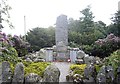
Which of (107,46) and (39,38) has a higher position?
(39,38)

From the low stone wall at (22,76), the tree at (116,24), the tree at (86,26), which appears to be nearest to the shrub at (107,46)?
the tree at (116,24)

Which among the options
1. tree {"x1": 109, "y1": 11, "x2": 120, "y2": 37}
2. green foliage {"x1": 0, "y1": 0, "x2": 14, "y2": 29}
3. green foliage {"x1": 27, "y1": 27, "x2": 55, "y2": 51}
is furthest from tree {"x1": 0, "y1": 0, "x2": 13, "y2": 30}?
tree {"x1": 109, "y1": 11, "x2": 120, "y2": 37}

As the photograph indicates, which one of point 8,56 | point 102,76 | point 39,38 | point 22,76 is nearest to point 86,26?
point 39,38

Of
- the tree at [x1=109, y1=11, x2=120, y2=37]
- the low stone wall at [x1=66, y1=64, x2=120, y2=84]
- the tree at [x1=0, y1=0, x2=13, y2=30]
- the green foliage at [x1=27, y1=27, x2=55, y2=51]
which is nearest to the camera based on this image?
the low stone wall at [x1=66, y1=64, x2=120, y2=84]

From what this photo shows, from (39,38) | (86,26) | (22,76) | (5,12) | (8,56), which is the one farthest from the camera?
(86,26)

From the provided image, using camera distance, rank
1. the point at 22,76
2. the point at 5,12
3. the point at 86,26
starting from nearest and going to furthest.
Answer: the point at 22,76
the point at 5,12
the point at 86,26

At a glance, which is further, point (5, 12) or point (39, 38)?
point (39, 38)

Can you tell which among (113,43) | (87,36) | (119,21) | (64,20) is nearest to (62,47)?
(64,20)

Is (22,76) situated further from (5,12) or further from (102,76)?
(5,12)

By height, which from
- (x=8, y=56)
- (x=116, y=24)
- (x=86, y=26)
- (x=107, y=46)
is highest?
(x=86, y=26)

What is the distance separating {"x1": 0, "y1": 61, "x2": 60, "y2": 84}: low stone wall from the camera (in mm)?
6363

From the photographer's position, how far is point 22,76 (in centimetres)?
643

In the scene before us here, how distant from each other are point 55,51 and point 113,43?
3388 millimetres

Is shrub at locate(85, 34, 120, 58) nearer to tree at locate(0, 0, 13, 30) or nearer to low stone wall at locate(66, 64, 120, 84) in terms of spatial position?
tree at locate(0, 0, 13, 30)
